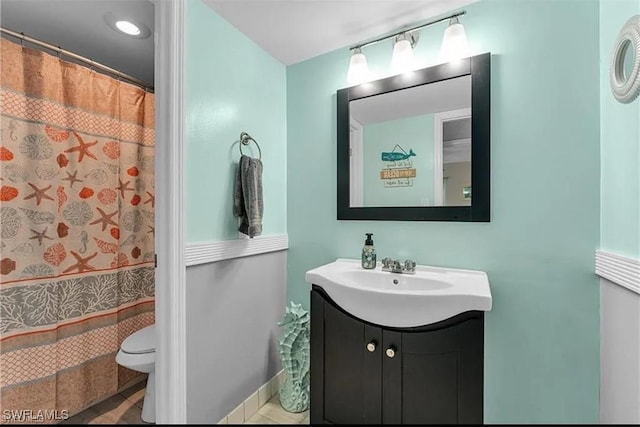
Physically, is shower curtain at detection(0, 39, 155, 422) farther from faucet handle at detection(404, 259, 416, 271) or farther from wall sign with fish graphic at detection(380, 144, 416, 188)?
faucet handle at detection(404, 259, 416, 271)

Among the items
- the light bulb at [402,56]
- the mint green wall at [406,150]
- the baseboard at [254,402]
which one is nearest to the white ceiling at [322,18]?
the light bulb at [402,56]

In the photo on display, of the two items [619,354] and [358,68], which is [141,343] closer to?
A: [358,68]

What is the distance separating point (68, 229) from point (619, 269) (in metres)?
2.34

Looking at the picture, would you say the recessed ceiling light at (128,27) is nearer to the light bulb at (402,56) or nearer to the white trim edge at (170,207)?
the white trim edge at (170,207)

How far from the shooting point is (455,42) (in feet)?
3.88

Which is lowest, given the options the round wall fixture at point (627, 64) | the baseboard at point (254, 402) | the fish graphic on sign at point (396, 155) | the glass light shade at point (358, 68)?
the baseboard at point (254, 402)

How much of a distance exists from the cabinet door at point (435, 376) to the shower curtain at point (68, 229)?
5.30 ft

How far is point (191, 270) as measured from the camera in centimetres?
116

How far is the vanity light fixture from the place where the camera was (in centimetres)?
118

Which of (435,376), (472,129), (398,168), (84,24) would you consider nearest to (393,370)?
(435,376)

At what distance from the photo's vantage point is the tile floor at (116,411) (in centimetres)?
144

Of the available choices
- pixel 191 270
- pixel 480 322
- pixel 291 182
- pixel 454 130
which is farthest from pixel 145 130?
pixel 480 322

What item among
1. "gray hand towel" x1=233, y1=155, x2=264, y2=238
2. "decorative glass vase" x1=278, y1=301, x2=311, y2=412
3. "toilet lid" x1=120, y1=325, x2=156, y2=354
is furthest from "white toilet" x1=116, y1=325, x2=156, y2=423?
"gray hand towel" x1=233, y1=155, x2=264, y2=238

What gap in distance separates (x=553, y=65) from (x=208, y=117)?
1404 millimetres
